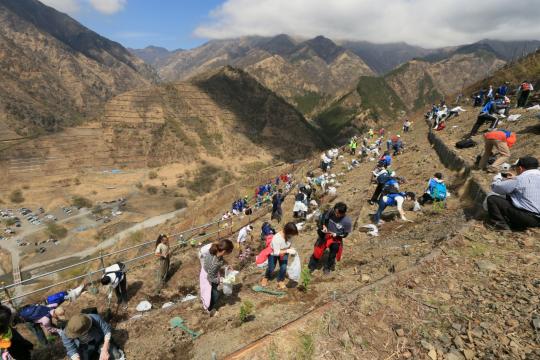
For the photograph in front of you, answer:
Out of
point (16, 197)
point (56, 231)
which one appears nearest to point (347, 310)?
point (56, 231)

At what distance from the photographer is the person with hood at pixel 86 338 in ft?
10.7

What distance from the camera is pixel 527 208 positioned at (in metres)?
5.27

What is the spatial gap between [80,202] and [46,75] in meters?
90.6

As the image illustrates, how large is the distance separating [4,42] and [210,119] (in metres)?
80.2

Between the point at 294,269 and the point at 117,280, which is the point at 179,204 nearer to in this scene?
the point at 117,280

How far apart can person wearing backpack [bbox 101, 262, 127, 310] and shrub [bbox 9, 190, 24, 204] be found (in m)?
49.7

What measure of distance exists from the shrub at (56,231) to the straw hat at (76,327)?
1577 inches

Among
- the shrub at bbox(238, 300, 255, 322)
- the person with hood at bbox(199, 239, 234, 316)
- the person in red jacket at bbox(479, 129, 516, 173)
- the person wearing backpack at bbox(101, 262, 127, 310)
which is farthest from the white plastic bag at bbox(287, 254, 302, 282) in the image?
the person in red jacket at bbox(479, 129, 516, 173)

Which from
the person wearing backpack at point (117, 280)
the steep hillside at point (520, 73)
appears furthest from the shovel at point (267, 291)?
the steep hillside at point (520, 73)

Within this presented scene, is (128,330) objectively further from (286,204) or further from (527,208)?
(286,204)

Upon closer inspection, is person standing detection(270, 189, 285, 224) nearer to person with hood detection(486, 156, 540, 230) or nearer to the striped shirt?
person with hood detection(486, 156, 540, 230)

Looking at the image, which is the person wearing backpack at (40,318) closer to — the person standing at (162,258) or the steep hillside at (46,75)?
the person standing at (162,258)

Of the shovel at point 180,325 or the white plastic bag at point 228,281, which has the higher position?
the white plastic bag at point 228,281

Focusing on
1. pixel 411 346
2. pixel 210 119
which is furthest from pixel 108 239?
pixel 210 119
